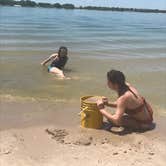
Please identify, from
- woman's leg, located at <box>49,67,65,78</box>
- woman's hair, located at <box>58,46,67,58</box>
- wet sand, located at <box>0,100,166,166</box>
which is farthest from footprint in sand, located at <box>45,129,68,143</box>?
woman's hair, located at <box>58,46,67,58</box>

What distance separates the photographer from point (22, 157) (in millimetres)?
5777

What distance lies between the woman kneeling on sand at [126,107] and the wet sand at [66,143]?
0.18 metres

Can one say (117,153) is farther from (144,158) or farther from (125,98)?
(125,98)

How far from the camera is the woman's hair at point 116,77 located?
22.4 ft

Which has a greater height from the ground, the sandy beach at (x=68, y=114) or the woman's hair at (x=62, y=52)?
the woman's hair at (x=62, y=52)

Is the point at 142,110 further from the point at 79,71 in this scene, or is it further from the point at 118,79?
the point at 79,71

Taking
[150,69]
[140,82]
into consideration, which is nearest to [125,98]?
[140,82]

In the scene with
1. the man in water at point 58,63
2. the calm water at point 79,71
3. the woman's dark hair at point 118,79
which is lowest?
the calm water at point 79,71

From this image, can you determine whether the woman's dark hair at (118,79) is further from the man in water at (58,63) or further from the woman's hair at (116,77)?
the man in water at (58,63)

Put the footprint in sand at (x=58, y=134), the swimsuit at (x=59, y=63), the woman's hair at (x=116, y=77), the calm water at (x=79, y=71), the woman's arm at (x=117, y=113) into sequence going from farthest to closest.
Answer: the swimsuit at (x=59, y=63) < the calm water at (x=79, y=71) < the woman's arm at (x=117, y=113) < the woman's hair at (x=116, y=77) < the footprint in sand at (x=58, y=134)

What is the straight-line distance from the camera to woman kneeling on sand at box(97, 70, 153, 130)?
22.6 feet

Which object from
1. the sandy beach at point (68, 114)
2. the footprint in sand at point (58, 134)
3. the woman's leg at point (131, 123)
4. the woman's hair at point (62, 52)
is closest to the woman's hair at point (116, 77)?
the woman's leg at point (131, 123)

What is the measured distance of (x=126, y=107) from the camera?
7051 millimetres

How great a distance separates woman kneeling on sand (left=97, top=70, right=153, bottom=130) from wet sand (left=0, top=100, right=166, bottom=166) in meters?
0.18
